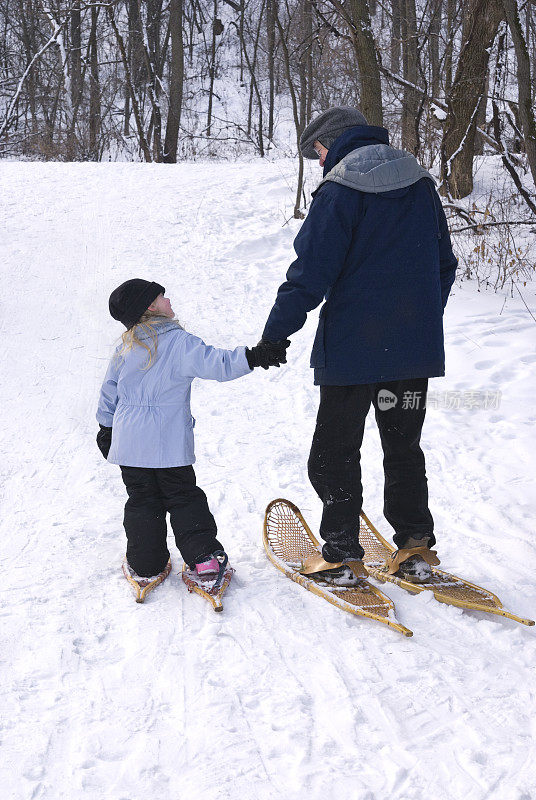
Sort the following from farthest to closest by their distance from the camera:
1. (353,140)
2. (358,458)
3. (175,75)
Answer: (175,75), (358,458), (353,140)

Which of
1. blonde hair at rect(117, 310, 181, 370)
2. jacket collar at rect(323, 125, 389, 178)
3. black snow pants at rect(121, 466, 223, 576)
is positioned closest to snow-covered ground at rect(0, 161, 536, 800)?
black snow pants at rect(121, 466, 223, 576)

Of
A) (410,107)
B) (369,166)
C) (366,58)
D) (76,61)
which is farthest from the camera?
(76,61)

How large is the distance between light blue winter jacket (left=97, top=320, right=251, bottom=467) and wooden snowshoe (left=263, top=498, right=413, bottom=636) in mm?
621

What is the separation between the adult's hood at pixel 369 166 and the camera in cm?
238

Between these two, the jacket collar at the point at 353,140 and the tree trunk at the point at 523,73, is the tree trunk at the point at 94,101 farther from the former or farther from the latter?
the jacket collar at the point at 353,140

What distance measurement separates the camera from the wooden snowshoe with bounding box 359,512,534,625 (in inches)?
98.0

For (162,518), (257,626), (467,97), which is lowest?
(257,626)

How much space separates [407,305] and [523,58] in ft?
9.05

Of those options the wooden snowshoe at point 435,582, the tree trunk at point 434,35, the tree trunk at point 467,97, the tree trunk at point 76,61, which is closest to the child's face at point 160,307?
the wooden snowshoe at point 435,582

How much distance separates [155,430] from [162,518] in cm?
39

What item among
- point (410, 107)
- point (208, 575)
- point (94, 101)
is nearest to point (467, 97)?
point (410, 107)

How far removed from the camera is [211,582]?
269cm

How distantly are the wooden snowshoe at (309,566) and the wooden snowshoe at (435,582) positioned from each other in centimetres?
13

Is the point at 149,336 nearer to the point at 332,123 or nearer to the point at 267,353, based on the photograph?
the point at 267,353
